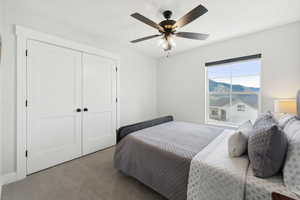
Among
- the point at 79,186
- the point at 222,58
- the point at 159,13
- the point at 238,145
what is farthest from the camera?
the point at 222,58

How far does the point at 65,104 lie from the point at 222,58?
3616mm

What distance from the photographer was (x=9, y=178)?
69.2 inches

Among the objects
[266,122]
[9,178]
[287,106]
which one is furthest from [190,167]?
[9,178]

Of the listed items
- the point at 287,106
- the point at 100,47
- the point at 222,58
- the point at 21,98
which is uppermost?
the point at 100,47

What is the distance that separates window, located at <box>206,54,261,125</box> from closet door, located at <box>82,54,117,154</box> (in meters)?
2.53

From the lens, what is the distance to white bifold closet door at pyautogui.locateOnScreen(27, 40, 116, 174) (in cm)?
202

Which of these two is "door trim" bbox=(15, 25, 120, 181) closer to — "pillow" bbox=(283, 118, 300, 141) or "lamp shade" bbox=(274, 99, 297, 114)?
"pillow" bbox=(283, 118, 300, 141)

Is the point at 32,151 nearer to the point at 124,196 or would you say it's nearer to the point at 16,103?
the point at 16,103

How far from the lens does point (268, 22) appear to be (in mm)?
2273

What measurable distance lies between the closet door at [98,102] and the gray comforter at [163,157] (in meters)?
1.11

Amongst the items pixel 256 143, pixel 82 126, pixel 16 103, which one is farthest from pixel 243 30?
pixel 16 103

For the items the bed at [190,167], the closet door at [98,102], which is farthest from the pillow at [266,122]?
the closet door at [98,102]

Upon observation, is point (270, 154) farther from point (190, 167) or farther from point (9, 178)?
point (9, 178)

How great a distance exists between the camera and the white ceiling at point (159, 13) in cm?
181
